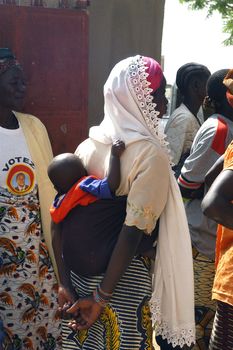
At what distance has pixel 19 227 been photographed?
9.66ft

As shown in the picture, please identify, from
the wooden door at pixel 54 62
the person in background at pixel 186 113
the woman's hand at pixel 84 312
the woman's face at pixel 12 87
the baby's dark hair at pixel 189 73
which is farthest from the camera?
the baby's dark hair at pixel 189 73

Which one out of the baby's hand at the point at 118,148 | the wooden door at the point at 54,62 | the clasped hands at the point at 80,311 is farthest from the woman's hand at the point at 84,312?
the wooden door at the point at 54,62

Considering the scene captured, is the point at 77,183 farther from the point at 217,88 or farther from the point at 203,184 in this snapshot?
the point at 217,88

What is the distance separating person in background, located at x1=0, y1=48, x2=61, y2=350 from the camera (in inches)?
114

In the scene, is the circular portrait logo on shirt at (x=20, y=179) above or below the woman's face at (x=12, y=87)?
below

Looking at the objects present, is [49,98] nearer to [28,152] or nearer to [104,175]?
[28,152]

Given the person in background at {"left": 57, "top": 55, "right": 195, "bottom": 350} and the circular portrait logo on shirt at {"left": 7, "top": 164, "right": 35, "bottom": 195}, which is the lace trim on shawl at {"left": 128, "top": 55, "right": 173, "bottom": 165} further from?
the circular portrait logo on shirt at {"left": 7, "top": 164, "right": 35, "bottom": 195}

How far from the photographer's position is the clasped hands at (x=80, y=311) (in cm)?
→ 213

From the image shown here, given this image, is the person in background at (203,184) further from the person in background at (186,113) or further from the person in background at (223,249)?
the person in background at (223,249)

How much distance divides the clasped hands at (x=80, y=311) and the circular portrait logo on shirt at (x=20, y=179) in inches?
31.5

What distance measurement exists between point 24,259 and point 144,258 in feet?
3.39

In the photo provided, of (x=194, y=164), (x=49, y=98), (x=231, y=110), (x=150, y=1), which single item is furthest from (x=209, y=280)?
Result: (x=150, y=1)

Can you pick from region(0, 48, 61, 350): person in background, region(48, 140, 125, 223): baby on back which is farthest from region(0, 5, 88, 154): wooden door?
region(48, 140, 125, 223): baby on back

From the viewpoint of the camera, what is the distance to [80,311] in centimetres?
221
